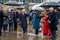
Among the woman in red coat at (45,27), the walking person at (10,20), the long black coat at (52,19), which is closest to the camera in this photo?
the long black coat at (52,19)

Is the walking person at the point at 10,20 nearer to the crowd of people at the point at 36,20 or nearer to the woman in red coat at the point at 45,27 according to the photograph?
the crowd of people at the point at 36,20

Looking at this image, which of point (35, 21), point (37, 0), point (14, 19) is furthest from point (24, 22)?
point (37, 0)

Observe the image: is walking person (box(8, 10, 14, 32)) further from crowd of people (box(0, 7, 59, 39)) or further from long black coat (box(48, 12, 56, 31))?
long black coat (box(48, 12, 56, 31))

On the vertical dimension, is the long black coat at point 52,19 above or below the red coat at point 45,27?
above

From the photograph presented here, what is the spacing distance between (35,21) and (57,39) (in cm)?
313

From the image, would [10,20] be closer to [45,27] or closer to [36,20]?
[36,20]

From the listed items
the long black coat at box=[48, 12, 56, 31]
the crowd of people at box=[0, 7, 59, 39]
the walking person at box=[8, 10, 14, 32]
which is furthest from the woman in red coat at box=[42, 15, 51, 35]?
the walking person at box=[8, 10, 14, 32]

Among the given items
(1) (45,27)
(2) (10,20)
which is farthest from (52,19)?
(2) (10,20)

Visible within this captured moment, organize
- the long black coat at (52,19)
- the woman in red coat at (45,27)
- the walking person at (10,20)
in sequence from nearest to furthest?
the long black coat at (52,19), the woman in red coat at (45,27), the walking person at (10,20)

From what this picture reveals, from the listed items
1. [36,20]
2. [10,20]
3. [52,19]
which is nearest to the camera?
[52,19]

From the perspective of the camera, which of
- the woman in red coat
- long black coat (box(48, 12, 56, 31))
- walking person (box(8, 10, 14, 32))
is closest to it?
long black coat (box(48, 12, 56, 31))

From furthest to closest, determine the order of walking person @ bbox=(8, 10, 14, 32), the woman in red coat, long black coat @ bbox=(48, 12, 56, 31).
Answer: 1. walking person @ bbox=(8, 10, 14, 32)
2. the woman in red coat
3. long black coat @ bbox=(48, 12, 56, 31)

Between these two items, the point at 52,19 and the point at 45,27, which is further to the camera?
the point at 45,27

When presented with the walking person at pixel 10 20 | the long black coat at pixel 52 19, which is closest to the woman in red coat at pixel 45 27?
the long black coat at pixel 52 19
